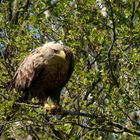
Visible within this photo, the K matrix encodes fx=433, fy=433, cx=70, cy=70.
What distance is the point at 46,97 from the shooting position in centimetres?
673

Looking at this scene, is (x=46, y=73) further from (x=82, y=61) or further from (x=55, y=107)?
(x=82, y=61)

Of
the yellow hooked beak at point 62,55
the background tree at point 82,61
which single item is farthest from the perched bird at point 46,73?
the background tree at point 82,61

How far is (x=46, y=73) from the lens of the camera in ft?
20.5

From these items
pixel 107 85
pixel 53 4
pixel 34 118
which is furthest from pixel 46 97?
pixel 53 4

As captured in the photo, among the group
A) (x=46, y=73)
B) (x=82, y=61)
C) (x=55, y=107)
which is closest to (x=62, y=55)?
(x=46, y=73)

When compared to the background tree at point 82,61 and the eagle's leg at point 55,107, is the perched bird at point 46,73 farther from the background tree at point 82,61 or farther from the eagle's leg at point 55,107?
the background tree at point 82,61

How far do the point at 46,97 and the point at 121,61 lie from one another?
270 cm

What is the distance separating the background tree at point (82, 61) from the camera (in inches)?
283

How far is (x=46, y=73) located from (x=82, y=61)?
2985mm

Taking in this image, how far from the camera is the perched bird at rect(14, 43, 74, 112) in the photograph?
608 cm

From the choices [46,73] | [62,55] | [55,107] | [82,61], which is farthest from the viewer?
[82,61]

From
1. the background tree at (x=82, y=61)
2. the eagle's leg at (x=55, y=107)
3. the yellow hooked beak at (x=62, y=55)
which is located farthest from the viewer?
the background tree at (x=82, y=61)

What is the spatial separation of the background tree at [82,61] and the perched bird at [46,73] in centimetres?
27

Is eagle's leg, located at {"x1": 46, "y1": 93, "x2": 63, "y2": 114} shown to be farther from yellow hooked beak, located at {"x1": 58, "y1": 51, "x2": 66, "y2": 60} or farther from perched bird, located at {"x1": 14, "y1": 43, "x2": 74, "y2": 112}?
yellow hooked beak, located at {"x1": 58, "y1": 51, "x2": 66, "y2": 60}
